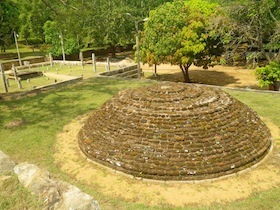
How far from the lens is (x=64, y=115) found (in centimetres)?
1323

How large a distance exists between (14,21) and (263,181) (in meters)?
39.6

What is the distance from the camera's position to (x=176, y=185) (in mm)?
7320

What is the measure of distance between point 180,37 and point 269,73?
7.32 m

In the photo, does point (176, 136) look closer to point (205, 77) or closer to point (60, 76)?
point (60, 76)

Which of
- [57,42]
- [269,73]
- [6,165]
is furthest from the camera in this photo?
[57,42]

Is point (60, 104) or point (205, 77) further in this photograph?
point (205, 77)

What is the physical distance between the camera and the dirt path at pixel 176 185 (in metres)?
6.70

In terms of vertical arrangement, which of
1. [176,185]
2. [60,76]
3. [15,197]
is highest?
[15,197]

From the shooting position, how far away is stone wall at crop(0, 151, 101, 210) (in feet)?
11.4

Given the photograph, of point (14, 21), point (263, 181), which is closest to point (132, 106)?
point (263, 181)

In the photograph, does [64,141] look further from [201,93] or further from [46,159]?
[201,93]

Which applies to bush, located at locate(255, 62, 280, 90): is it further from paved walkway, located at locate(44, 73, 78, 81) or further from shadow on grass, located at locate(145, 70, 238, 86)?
paved walkway, located at locate(44, 73, 78, 81)

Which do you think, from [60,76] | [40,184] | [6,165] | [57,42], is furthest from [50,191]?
[57,42]

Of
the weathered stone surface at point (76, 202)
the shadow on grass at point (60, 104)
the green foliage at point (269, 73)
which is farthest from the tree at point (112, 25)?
the weathered stone surface at point (76, 202)
